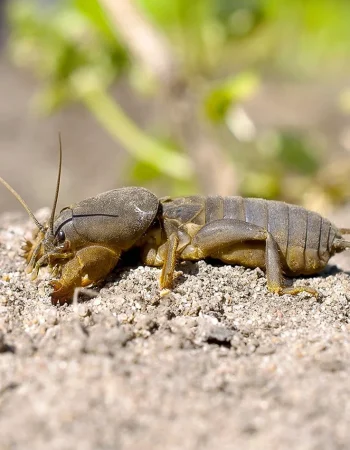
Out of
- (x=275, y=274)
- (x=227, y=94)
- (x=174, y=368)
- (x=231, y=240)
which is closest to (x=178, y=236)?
(x=231, y=240)

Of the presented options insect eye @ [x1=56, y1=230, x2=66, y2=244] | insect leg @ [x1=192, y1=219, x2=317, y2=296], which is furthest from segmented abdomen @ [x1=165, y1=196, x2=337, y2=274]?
insect eye @ [x1=56, y1=230, x2=66, y2=244]

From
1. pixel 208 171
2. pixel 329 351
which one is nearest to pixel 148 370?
pixel 329 351

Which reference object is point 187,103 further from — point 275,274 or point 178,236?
point 275,274

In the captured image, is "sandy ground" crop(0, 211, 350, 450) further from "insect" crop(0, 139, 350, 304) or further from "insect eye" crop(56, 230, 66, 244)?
"insect eye" crop(56, 230, 66, 244)

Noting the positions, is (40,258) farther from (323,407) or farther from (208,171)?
(208,171)

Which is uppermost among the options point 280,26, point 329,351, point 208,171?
point 280,26

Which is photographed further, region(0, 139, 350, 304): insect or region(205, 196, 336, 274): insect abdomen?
region(205, 196, 336, 274): insect abdomen
